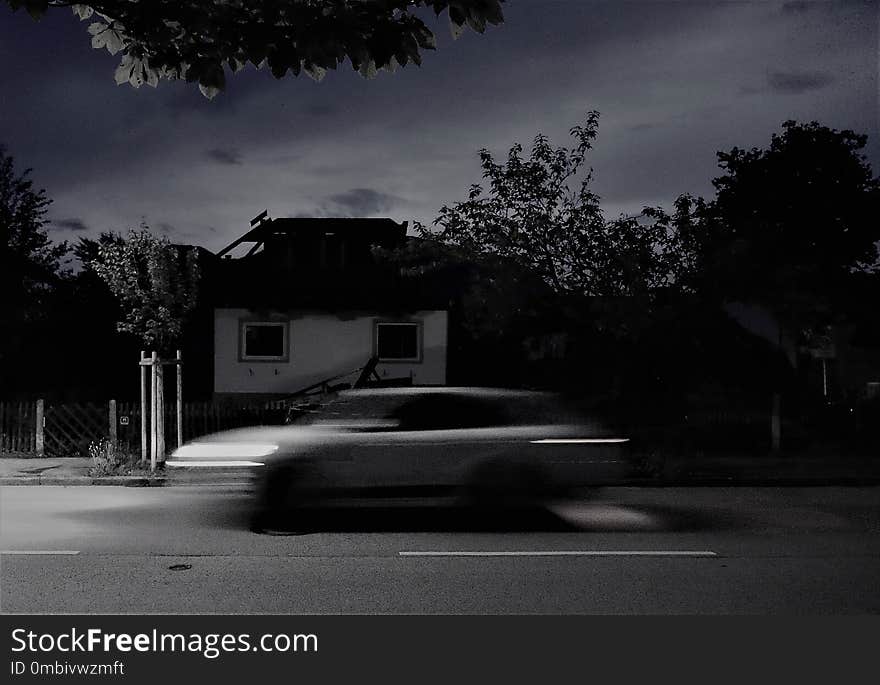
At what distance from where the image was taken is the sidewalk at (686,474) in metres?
13.4

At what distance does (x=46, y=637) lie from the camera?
5.19 metres

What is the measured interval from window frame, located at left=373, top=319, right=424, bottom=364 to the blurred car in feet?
54.1

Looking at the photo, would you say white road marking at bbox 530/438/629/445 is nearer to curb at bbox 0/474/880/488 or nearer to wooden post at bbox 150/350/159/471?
curb at bbox 0/474/880/488

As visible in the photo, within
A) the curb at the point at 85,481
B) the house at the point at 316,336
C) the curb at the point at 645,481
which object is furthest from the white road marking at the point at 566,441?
the house at the point at 316,336

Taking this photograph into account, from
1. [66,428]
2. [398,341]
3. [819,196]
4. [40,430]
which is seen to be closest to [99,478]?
[40,430]

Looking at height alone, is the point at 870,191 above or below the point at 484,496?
above

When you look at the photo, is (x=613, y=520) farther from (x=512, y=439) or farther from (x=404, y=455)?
(x=404, y=455)

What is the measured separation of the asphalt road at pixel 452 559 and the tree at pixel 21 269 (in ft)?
63.8

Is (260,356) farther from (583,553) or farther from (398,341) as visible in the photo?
(583,553)

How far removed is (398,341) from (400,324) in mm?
525

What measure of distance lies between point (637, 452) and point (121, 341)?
19.8 meters

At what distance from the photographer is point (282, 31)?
5.05 metres

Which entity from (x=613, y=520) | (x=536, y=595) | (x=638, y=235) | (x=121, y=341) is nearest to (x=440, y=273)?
(x=121, y=341)

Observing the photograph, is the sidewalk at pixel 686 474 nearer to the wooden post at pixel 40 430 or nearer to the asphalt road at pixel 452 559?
the wooden post at pixel 40 430
